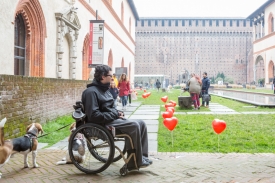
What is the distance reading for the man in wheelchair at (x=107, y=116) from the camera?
407 cm

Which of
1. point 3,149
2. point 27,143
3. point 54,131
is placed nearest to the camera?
point 3,149

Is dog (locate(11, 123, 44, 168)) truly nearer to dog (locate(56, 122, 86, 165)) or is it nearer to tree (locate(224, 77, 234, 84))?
dog (locate(56, 122, 86, 165))

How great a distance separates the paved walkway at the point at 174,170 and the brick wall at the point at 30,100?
4.93 ft

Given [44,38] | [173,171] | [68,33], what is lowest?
[173,171]

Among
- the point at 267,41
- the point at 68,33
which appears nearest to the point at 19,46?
the point at 68,33

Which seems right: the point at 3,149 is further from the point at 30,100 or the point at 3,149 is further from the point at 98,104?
the point at 30,100

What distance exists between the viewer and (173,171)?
4.27 metres

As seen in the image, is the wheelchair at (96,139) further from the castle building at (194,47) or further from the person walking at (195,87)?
the castle building at (194,47)

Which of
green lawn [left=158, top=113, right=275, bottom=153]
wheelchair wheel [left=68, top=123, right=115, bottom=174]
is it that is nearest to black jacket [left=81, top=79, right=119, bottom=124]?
wheelchair wheel [left=68, top=123, right=115, bottom=174]

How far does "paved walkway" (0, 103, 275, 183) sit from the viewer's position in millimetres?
3943

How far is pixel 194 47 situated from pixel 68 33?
→ 56.9 m

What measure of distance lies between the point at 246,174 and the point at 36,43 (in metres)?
8.65

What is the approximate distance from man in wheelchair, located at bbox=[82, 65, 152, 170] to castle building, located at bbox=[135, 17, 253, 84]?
6228 centimetres

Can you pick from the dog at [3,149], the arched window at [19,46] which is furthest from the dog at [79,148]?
the arched window at [19,46]
